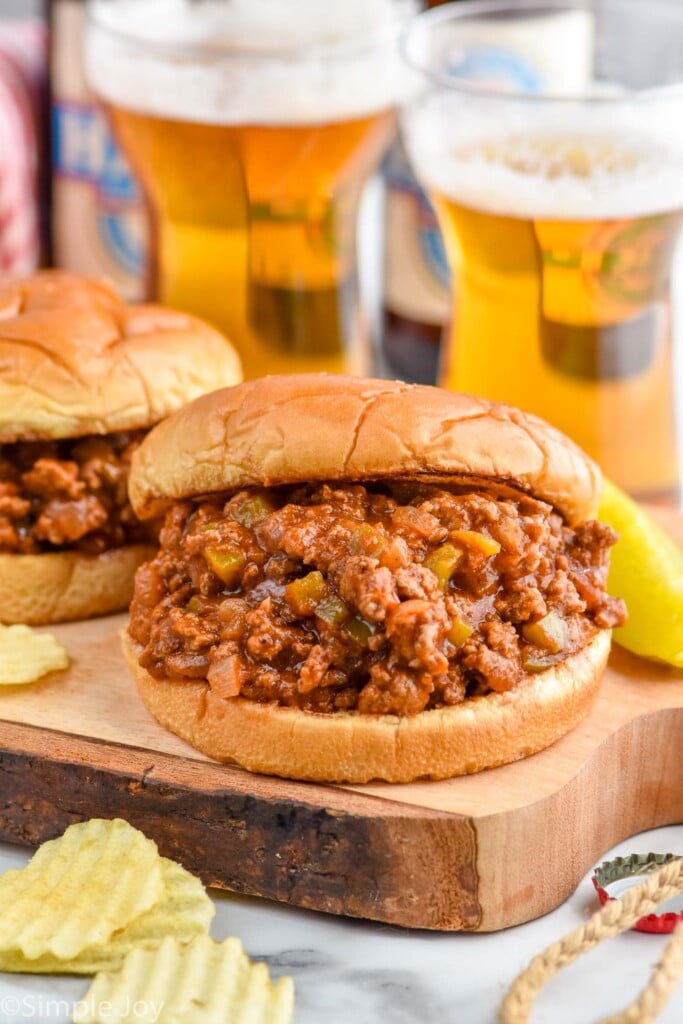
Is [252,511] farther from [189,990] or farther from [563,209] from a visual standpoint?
[563,209]

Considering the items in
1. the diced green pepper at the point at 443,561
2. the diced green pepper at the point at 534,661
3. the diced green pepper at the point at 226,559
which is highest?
the diced green pepper at the point at 443,561

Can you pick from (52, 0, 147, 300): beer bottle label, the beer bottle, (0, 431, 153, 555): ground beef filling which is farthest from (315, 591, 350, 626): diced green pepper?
(52, 0, 147, 300): beer bottle label

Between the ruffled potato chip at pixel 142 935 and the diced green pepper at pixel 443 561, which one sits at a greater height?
the diced green pepper at pixel 443 561

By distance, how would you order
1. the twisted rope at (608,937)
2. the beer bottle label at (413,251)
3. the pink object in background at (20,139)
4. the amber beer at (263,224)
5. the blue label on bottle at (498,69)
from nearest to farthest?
the twisted rope at (608,937) → the amber beer at (263,224) → the blue label on bottle at (498,69) → the beer bottle label at (413,251) → the pink object in background at (20,139)

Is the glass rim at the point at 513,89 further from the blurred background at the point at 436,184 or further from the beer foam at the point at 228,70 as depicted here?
the beer foam at the point at 228,70

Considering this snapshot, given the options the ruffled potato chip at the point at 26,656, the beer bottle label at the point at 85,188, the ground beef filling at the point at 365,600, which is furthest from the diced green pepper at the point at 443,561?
the beer bottle label at the point at 85,188

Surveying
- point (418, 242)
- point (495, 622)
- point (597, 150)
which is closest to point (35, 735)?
point (495, 622)
